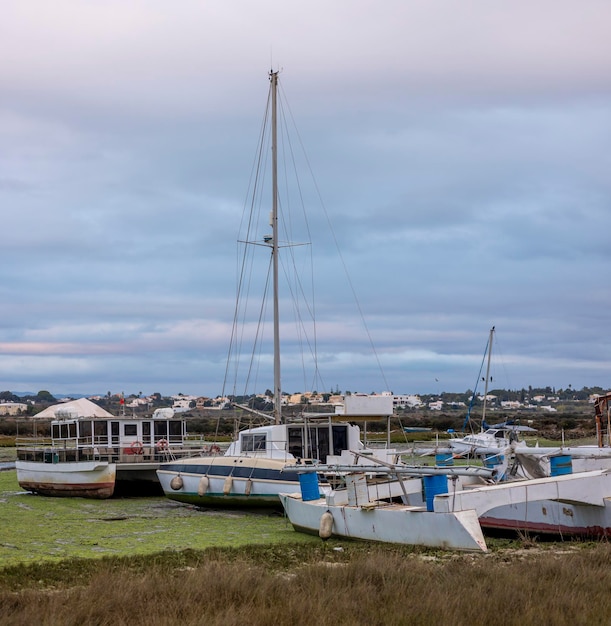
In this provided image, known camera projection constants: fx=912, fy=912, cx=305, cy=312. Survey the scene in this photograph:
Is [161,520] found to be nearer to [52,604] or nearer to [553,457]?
[553,457]

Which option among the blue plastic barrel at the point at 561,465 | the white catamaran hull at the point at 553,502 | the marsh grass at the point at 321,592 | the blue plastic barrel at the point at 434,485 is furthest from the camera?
the blue plastic barrel at the point at 561,465

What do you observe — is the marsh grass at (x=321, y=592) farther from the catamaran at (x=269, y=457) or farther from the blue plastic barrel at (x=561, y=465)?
the catamaran at (x=269, y=457)

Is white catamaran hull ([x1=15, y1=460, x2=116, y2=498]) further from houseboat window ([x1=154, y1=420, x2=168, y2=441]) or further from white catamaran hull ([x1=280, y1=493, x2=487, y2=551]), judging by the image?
white catamaran hull ([x1=280, y1=493, x2=487, y2=551])

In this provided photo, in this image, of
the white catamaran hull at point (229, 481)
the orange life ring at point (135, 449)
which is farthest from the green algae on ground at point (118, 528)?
the orange life ring at point (135, 449)

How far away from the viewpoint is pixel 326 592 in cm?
1216

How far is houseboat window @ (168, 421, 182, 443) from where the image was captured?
33375mm

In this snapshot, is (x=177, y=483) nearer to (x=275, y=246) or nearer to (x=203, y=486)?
(x=203, y=486)

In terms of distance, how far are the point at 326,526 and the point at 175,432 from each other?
15.5m

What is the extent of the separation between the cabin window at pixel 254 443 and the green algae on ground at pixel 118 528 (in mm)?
1991

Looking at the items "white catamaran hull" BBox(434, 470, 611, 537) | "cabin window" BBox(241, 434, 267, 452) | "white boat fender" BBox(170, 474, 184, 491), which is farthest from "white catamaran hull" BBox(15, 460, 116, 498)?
"white catamaran hull" BBox(434, 470, 611, 537)

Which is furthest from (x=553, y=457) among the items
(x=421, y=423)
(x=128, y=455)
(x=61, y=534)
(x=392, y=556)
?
(x=421, y=423)

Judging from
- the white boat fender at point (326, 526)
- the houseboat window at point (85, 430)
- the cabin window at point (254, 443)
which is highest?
the houseboat window at point (85, 430)

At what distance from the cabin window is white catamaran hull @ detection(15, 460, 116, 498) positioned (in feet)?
16.5

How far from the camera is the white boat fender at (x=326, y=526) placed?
18900 mm
